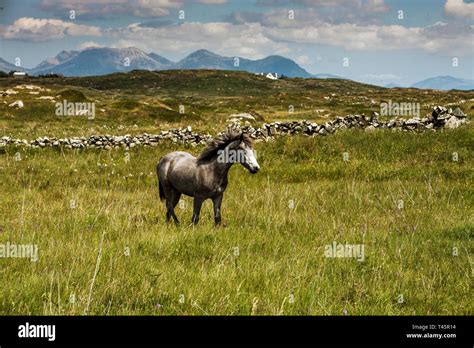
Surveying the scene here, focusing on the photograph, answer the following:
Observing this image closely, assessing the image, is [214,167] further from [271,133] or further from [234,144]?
[271,133]

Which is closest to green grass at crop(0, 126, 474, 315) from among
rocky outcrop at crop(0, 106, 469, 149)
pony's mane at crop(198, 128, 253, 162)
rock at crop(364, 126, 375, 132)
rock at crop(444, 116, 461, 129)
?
pony's mane at crop(198, 128, 253, 162)

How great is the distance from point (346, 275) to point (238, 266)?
1.55m

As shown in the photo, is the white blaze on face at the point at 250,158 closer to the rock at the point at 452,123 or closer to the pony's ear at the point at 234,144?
the pony's ear at the point at 234,144

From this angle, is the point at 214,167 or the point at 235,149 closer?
the point at 235,149

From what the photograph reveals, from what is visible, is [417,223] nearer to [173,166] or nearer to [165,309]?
[173,166]

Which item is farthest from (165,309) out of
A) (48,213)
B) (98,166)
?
(98,166)

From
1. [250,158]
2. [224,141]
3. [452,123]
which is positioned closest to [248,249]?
[250,158]

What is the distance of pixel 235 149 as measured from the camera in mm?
9117

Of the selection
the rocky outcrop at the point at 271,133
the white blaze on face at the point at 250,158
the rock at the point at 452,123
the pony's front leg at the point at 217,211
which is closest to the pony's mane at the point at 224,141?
the white blaze on face at the point at 250,158

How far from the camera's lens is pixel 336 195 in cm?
1324

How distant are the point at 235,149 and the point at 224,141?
1.10 ft

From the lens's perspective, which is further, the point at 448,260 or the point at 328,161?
the point at 328,161

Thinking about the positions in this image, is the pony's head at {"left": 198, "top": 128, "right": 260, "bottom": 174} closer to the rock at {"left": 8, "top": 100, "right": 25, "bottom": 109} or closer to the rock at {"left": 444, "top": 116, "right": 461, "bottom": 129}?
the rock at {"left": 444, "top": 116, "right": 461, "bottom": 129}
